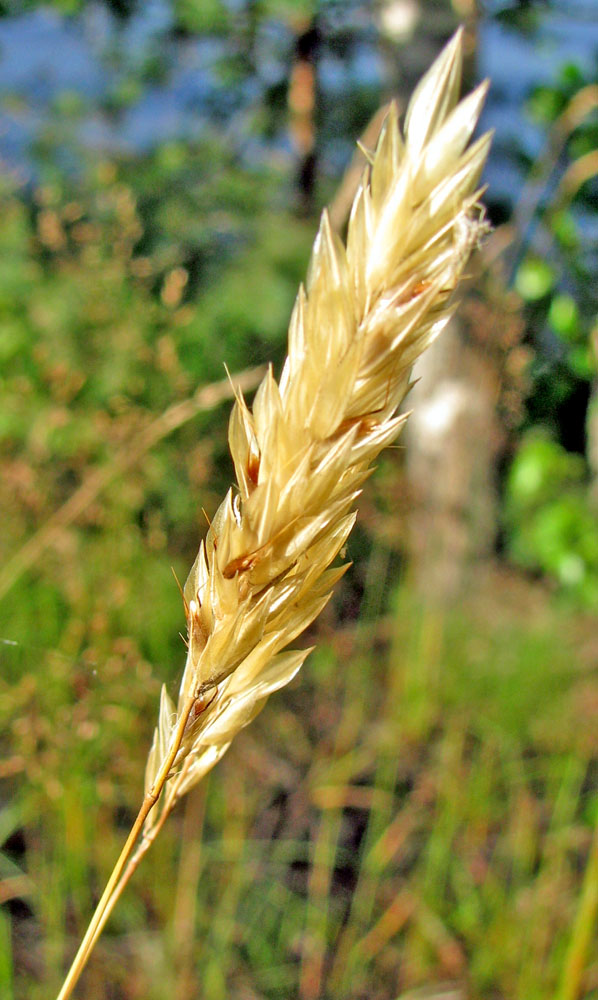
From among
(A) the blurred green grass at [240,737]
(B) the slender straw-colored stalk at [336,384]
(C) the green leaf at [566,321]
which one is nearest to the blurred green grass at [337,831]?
(A) the blurred green grass at [240,737]

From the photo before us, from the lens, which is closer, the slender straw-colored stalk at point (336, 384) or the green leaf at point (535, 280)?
the slender straw-colored stalk at point (336, 384)

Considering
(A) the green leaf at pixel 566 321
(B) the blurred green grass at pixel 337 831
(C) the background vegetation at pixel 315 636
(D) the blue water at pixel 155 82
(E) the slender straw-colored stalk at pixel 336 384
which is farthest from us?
(D) the blue water at pixel 155 82

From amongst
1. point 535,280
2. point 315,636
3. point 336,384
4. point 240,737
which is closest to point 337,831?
A: point 240,737

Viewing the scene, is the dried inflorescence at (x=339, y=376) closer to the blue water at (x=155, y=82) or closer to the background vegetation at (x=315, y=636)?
the background vegetation at (x=315, y=636)

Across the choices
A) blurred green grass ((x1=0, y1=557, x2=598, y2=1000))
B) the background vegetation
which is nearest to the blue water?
the background vegetation

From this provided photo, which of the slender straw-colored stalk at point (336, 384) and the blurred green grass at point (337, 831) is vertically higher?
the slender straw-colored stalk at point (336, 384)
